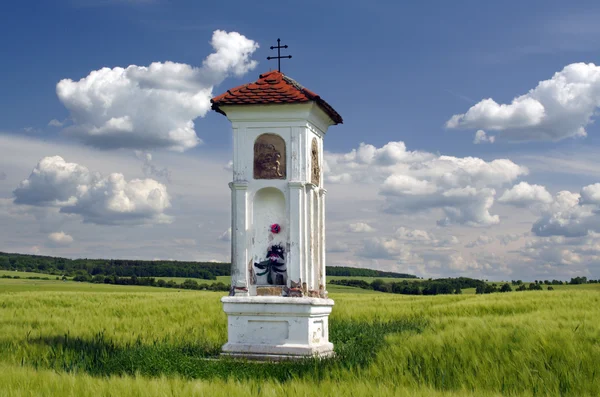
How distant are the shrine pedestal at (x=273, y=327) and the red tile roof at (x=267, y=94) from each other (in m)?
3.86

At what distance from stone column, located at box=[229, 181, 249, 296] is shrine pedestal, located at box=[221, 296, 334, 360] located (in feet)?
1.70

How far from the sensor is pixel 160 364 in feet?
39.6

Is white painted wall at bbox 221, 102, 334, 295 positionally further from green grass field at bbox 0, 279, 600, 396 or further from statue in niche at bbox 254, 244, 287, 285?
green grass field at bbox 0, 279, 600, 396

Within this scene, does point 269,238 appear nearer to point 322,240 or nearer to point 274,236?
point 274,236

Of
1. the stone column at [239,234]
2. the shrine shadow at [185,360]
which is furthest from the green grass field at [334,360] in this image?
the stone column at [239,234]

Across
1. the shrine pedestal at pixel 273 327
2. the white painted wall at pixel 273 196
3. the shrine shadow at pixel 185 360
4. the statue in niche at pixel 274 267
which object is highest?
the white painted wall at pixel 273 196

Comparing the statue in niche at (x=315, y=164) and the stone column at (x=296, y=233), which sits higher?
the statue in niche at (x=315, y=164)

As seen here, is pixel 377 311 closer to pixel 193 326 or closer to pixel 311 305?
pixel 193 326

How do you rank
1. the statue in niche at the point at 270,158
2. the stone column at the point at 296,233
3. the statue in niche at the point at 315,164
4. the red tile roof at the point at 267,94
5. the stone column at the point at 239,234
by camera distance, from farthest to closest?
the statue in niche at the point at 315,164 → the statue in niche at the point at 270,158 → the stone column at the point at 239,234 → the red tile roof at the point at 267,94 → the stone column at the point at 296,233

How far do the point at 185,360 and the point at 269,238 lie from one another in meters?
2.94

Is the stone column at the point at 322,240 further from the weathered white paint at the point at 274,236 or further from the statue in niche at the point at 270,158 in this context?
the statue in niche at the point at 270,158

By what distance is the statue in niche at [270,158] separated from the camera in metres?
13.3

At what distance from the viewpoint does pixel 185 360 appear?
12.3 m

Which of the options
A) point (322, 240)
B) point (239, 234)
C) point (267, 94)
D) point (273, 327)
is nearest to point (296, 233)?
point (239, 234)
